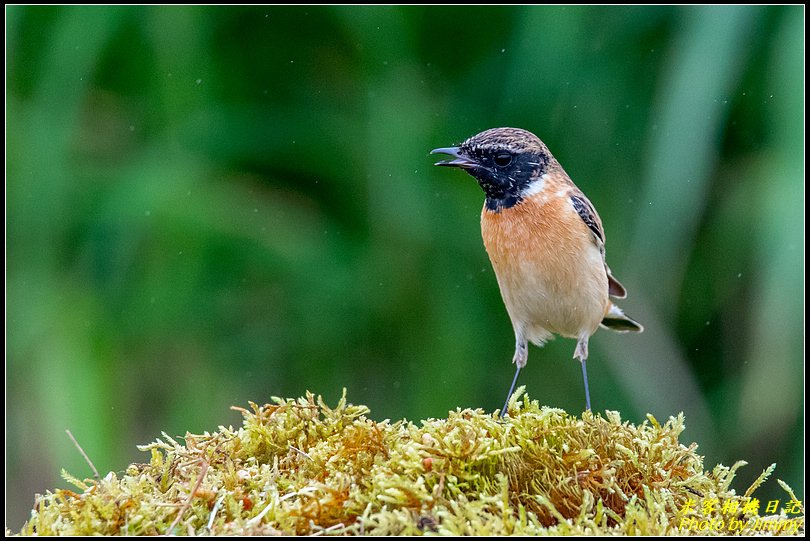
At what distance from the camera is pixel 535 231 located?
4508 mm

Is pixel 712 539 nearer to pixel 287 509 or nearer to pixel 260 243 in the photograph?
pixel 287 509

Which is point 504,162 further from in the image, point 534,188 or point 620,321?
point 620,321

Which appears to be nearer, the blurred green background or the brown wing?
the brown wing

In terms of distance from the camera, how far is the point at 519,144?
4469 millimetres

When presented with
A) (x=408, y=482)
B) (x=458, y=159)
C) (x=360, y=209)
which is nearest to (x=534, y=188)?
(x=458, y=159)

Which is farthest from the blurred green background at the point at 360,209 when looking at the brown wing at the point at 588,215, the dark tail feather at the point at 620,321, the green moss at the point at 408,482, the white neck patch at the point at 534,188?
the green moss at the point at 408,482

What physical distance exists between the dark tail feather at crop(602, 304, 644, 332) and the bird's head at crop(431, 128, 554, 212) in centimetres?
118

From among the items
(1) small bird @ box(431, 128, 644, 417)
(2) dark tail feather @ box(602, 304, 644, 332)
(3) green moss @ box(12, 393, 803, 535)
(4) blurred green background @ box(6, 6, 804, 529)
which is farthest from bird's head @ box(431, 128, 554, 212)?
(3) green moss @ box(12, 393, 803, 535)

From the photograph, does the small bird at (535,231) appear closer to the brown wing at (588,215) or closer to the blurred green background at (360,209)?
the brown wing at (588,215)

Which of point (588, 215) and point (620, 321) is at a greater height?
point (588, 215)

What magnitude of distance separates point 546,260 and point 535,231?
156 millimetres

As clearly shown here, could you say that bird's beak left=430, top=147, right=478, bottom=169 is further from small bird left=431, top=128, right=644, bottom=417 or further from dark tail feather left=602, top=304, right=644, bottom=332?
dark tail feather left=602, top=304, right=644, bottom=332

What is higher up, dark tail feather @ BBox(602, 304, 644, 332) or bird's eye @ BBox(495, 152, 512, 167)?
bird's eye @ BBox(495, 152, 512, 167)

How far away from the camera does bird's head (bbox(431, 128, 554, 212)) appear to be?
4379mm
